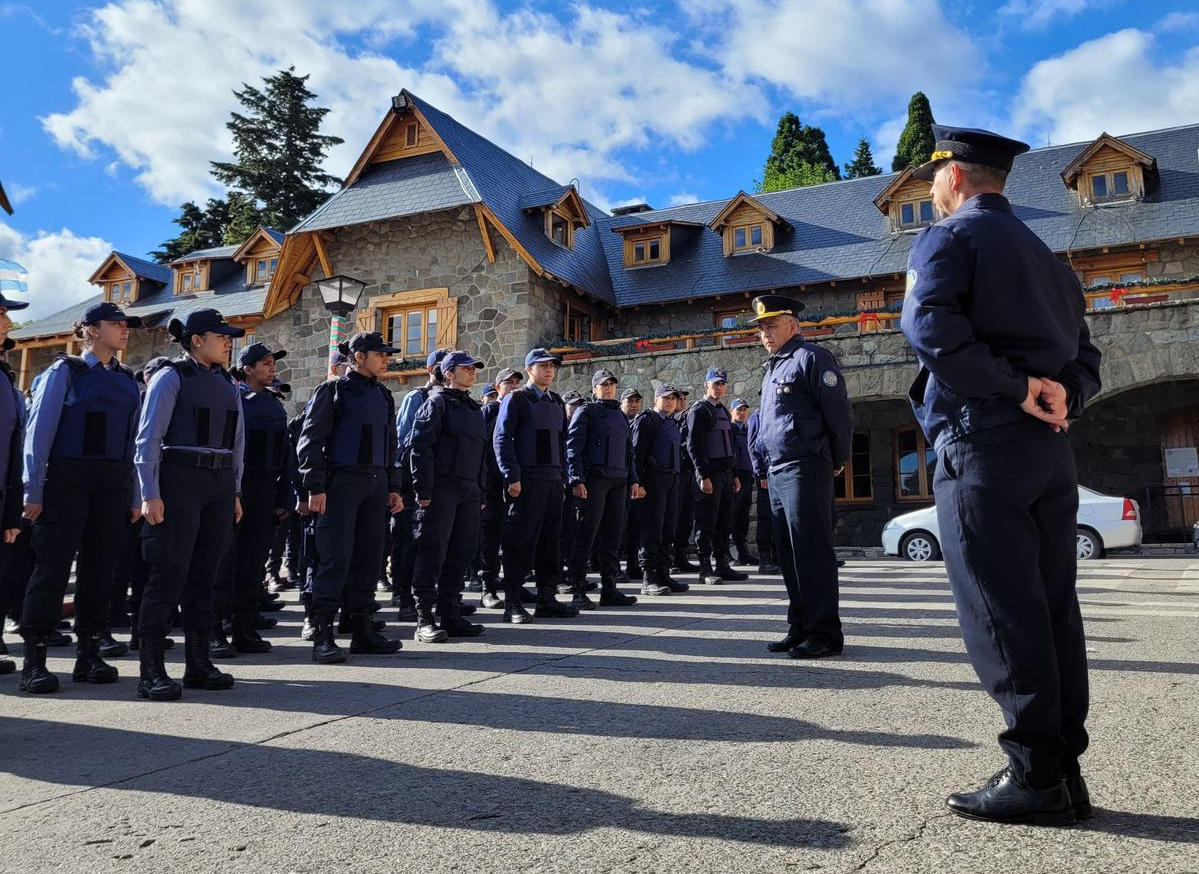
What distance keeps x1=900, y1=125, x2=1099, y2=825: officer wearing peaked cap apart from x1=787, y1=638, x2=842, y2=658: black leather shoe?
8.37ft

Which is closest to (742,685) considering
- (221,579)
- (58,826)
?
(58,826)

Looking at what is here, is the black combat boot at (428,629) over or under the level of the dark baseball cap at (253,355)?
under

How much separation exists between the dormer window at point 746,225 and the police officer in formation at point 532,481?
17630 millimetres

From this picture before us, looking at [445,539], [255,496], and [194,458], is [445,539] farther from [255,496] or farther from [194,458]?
[194,458]

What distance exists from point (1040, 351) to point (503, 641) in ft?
14.7

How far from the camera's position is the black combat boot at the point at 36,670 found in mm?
4910

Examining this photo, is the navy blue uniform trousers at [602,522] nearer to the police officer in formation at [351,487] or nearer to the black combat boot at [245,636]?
the police officer in formation at [351,487]

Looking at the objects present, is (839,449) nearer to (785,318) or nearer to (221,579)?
(785,318)

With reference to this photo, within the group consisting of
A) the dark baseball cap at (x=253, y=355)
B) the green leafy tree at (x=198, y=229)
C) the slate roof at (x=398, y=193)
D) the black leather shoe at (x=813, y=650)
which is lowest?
the black leather shoe at (x=813, y=650)

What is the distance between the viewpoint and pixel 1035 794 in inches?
95.9

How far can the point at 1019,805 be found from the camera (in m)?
2.43

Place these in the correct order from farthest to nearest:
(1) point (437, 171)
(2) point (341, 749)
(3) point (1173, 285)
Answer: (1) point (437, 171), (3) point (1173, 285), (2) point (341, 749)

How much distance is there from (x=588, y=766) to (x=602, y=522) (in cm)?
577

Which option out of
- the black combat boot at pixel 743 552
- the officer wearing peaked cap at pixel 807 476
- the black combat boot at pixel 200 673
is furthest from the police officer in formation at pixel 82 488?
the black combat boot at pixel 743 552
